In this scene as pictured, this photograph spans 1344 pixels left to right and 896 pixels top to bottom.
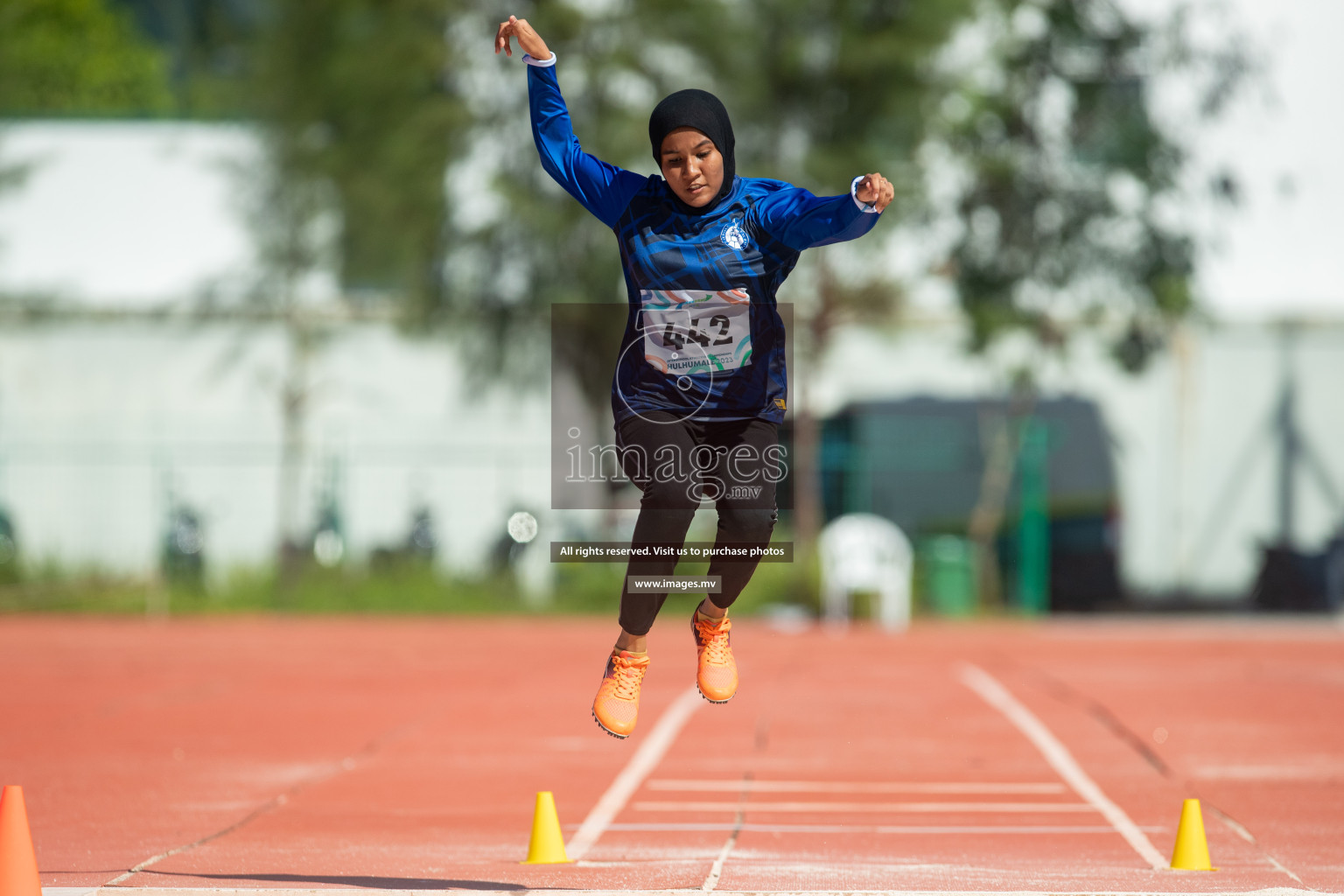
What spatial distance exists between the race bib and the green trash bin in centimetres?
1544

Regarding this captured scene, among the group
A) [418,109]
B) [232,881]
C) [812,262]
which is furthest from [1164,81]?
[232,881]

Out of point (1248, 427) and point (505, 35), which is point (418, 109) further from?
point (505, 35)

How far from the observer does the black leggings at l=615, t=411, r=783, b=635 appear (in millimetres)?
5703

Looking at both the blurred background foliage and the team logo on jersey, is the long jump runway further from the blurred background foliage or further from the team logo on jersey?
the blurred background foliage

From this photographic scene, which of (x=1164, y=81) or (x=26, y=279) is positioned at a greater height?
(x=1164, y=81)

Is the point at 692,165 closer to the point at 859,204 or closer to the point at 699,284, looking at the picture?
the point at 699,284

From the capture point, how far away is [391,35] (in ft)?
69.2

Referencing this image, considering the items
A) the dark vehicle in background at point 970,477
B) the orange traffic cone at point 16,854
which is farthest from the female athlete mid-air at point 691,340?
the dark vehicle in background at point 970,477

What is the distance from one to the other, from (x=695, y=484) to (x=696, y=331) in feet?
1.81

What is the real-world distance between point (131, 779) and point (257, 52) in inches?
606

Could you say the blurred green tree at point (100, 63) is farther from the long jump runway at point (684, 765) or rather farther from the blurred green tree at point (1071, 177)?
the long jump runway at point (684, 765)

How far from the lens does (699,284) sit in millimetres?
5688

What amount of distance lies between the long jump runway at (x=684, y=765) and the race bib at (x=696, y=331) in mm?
2257

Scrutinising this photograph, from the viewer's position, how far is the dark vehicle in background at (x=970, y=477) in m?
22.2
